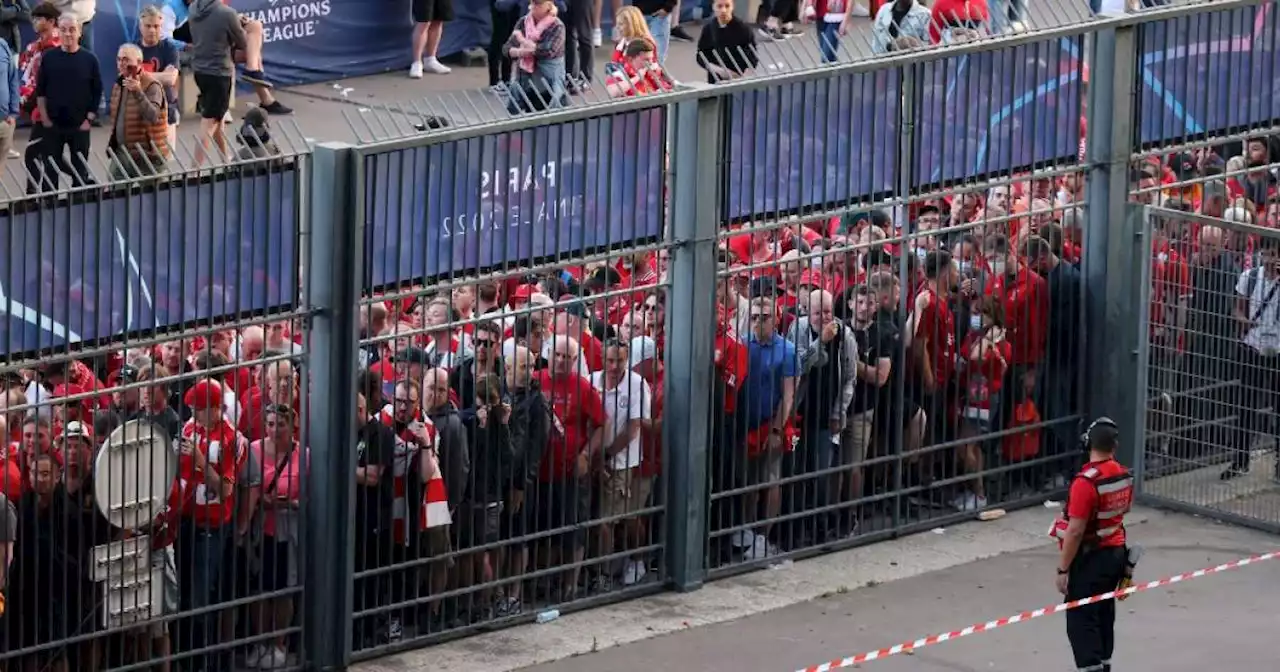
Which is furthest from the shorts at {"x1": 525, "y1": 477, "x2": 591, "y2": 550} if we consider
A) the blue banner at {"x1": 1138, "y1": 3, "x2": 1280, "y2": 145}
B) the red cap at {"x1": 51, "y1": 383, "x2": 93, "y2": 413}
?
the blue banner at {"x1": 1138, "y1": 3, "x2": 1280, "y2": 145}

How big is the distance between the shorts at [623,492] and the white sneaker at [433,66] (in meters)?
13.0

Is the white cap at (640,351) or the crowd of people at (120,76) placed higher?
the crowd of people at (120,76)

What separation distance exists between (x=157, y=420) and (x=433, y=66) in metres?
14.8

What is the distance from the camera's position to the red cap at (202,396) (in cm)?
1212

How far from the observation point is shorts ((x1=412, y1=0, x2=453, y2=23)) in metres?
25.8

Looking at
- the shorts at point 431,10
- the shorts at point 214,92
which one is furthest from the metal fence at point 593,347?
the shorts at point 431,10

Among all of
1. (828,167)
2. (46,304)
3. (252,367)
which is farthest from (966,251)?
(46,304)

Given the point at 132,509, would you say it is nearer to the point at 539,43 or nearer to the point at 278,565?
the point at 278,565

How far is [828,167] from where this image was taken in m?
14.6

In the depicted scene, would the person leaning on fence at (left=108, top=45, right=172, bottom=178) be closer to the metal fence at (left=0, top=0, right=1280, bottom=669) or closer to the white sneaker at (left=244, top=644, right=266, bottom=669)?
the metal fence at (left=0, top=0, right=1280, bottom=669)

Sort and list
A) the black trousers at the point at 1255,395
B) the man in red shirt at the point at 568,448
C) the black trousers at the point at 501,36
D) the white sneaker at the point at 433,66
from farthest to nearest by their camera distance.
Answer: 1. the white sneaker at the point at 433,66
2. the black trousers at the point at 501,36
3. the black trousers at the point at 1255,395
4. the man in red shirt at the point at 568,448

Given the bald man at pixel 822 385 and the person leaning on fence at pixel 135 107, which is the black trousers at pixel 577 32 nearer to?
the person leaning on fence at pixel 135 107

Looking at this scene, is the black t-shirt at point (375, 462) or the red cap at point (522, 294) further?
the red cap at point (522, 294)

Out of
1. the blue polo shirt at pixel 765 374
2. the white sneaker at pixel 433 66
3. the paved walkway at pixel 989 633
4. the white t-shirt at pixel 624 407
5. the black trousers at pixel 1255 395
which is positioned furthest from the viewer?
the white sneaker at pixel 433 66
